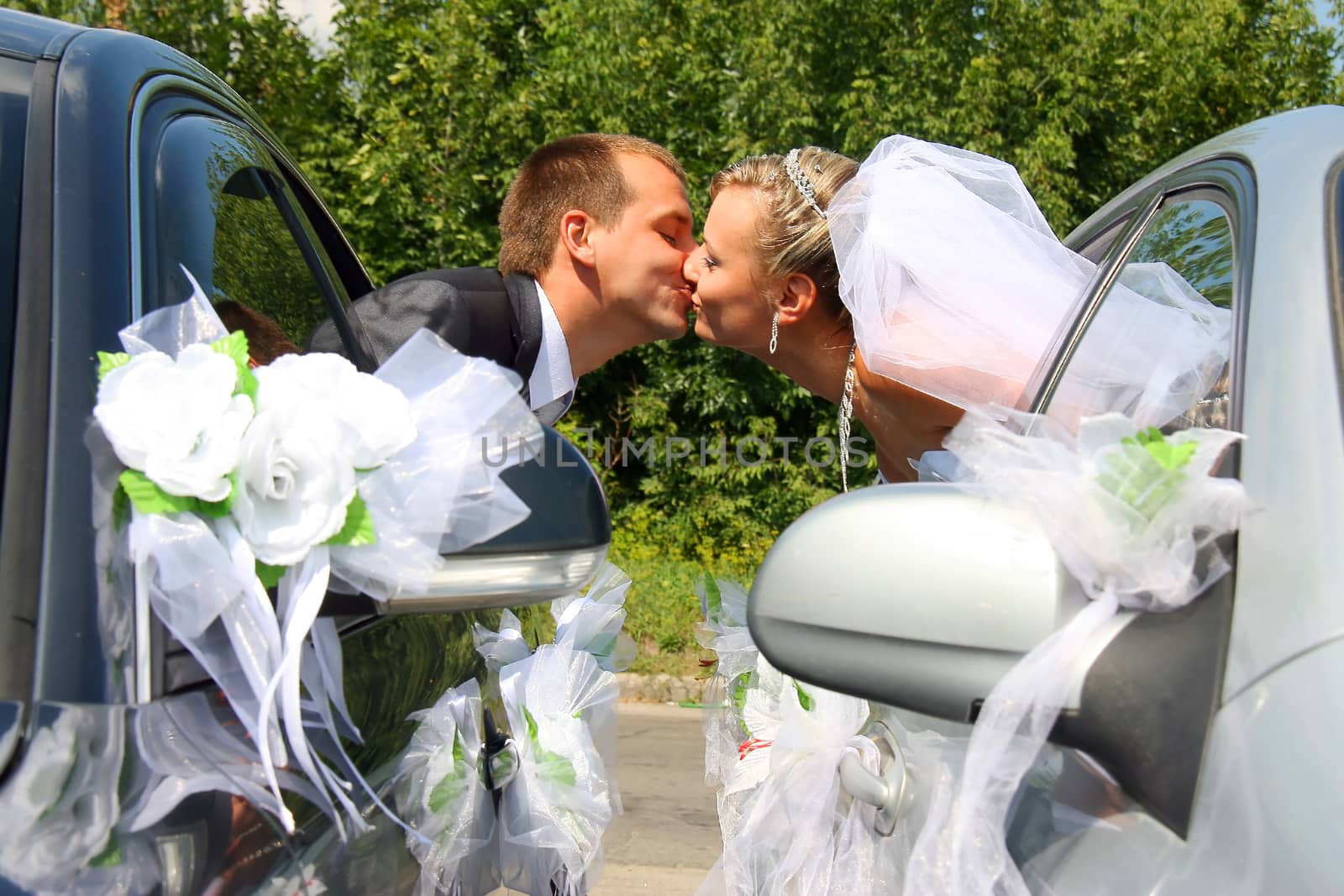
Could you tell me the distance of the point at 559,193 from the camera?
3682 millimetres

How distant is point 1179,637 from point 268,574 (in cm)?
91

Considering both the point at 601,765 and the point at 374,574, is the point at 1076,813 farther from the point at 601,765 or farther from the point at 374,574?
the point at 601,765

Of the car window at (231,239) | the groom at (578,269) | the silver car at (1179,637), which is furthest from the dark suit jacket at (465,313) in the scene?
the silver car at (1179,637)

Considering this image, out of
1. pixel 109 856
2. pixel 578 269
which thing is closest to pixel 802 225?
pixel 578 269

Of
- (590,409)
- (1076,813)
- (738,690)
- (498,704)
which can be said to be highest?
(1076,813)

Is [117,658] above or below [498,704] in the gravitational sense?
above

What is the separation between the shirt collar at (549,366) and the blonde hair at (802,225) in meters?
0.61

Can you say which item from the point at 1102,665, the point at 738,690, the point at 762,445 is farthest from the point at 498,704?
the point at 762,445

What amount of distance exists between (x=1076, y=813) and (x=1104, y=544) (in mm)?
279

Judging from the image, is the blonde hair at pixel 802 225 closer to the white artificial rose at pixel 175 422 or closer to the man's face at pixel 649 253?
the man's face at pixel 649 253

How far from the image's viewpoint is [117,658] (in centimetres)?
118

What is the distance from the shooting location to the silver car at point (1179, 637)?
3.68 ft

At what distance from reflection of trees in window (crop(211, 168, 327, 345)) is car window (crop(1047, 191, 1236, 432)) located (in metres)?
1.12

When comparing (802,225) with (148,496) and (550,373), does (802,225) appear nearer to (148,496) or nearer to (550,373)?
(550,373)
